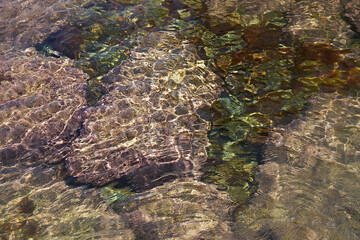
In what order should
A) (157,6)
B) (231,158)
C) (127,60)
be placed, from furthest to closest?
(157,6), (127,60), (231,158)

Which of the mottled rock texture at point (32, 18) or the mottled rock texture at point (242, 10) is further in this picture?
the mottled rock texture at point (32, 18)

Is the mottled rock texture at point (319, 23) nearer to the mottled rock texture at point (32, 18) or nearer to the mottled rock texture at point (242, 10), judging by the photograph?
the mottled rock texture at point (242, 10)

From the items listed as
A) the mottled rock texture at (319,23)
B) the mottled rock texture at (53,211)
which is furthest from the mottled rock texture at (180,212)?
the mottled rock texture at (319,23)

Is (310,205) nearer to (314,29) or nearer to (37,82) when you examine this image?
(314,29)

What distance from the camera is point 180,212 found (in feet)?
12.0

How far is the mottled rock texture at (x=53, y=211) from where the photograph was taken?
11.7 feet

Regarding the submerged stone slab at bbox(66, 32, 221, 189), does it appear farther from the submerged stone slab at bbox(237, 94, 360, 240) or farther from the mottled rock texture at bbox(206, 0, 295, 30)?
the mottled rock texture at bbox(206, 0, 295, 30)

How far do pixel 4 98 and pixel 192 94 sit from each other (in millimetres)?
3377

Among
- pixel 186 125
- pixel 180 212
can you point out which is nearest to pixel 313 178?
pixel 180 212

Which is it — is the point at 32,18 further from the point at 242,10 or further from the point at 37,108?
the point at 242,10

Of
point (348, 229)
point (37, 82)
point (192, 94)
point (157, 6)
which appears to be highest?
point (157, 6)

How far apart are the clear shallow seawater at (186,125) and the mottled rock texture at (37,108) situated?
2 cm

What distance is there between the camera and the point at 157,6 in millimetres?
7926

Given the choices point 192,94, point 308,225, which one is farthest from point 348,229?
point 192,94
